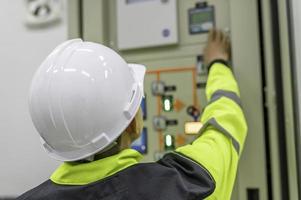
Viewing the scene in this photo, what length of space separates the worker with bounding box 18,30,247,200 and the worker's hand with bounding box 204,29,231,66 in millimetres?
387

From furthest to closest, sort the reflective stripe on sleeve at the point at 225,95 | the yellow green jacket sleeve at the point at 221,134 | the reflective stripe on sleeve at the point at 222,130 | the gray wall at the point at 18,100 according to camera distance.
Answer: the gray wall at the point at 18,100
the reflective stripe on sleeve at the point at 225,95
the reflective stripe on sleeve at the point at 222,130
the yellow green jacket sleeve at the point at 221,134

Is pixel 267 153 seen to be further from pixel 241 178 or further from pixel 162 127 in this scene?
pixel 162 127

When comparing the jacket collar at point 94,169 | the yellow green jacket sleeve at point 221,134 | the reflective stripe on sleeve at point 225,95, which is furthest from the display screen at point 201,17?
the jacket collar at point 94,169

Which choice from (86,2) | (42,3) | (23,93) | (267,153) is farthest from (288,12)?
(23,93)

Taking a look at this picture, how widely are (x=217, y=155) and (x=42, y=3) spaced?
1.36 metres

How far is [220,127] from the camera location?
3.33 feet

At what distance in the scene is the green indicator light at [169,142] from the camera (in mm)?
1326

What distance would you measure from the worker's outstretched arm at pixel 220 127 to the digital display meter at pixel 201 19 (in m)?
0.04

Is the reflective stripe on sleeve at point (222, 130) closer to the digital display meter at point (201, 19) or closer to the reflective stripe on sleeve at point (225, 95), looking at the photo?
the reflective stripe on sleeve at point (225, 95)

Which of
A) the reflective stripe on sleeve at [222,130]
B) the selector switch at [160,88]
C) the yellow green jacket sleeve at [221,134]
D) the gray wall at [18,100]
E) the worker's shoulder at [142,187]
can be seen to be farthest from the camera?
the gray wall at [18,100]

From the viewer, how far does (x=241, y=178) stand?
1194mm

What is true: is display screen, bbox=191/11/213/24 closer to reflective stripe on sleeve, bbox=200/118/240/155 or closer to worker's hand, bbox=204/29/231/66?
worker's hand, bbox=204/29/231/66

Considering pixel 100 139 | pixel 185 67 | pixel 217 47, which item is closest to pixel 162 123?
pixel 185 67

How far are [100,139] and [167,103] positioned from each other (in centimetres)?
53
